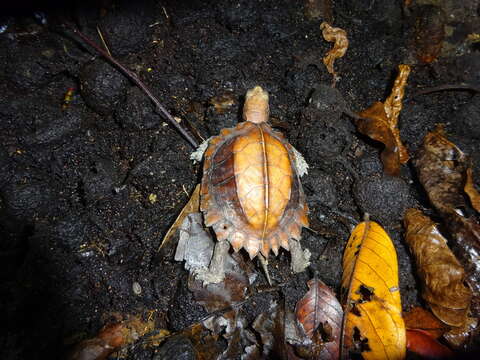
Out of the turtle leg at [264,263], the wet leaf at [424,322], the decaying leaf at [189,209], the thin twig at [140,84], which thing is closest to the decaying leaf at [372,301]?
the wet leaf at [424,322]

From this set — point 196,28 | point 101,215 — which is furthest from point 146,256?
point 196,28

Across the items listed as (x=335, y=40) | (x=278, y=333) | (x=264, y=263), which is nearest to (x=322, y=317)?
(x=278, y=333)

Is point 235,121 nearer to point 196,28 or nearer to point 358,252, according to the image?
point 196,28

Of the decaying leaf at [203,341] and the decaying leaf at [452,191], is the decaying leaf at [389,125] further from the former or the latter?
the decaying leaf at [203,341]

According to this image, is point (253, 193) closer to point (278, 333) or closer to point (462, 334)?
point (278, 333)

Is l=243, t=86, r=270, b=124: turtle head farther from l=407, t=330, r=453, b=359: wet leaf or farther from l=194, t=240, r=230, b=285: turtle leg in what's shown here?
l=407, t=330, r=453, b=359: wet leaf

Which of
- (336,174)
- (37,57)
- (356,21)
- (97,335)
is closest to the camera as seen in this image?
(97,335)

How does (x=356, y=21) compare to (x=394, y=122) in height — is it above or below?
above

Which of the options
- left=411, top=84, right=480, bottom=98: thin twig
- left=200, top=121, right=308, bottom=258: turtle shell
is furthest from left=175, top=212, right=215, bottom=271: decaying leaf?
left=411, top=84, right=480, bottom=98: thin twig
